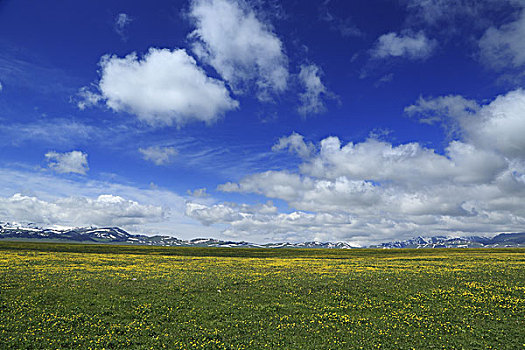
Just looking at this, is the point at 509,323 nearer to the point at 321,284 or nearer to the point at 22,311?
the point at 321,284

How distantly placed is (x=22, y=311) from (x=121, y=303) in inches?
291

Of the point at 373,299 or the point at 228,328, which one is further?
the point at 373,299

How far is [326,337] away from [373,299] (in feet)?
31.6

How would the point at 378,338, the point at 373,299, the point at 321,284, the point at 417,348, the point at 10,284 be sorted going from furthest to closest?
the point at 321,284
the point at 10,284
the point at 373,299
the point at 378,338
the point at 417,348

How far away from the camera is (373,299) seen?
93.2 feet

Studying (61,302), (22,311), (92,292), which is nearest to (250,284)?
(92,292)

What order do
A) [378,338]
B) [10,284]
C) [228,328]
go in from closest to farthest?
[378,338] < [228,328] < [10,284]

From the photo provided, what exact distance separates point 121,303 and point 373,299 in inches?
963

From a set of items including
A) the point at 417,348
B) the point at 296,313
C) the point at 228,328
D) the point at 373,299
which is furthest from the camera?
the point at 373,299

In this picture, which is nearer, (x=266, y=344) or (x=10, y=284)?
(x=266, y=344)

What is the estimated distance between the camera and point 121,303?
2655cm

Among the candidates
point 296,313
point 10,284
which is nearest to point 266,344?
point 296,313

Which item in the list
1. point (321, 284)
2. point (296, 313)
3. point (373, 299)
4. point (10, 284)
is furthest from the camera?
point (321, 284)

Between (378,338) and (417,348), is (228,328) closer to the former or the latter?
(378,338)
